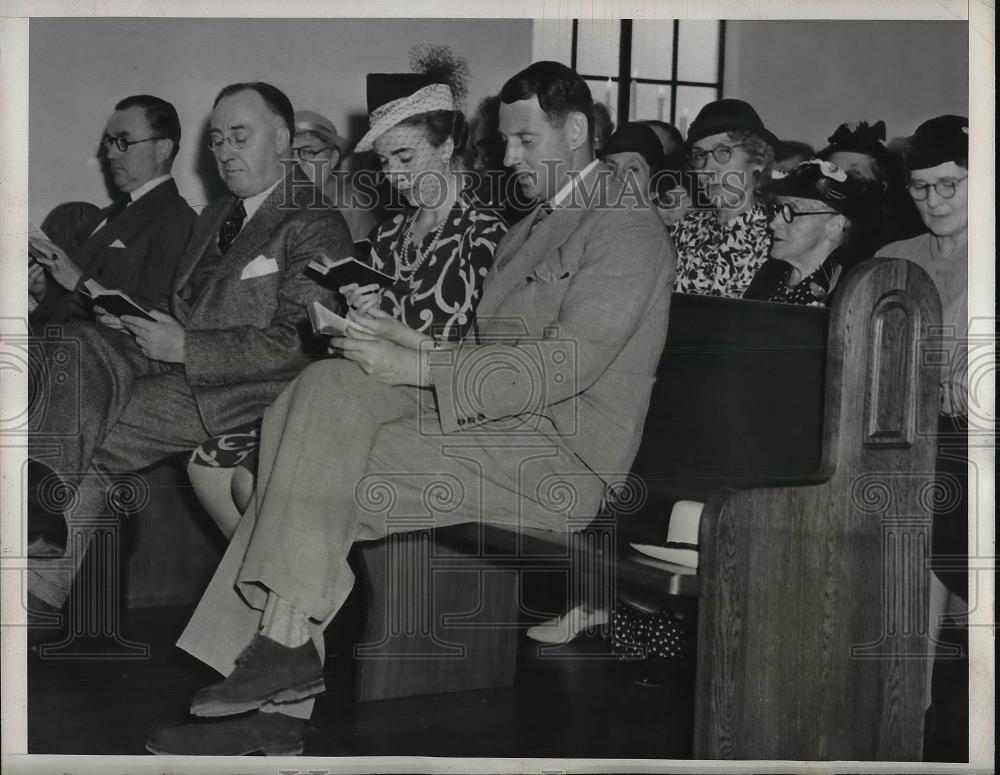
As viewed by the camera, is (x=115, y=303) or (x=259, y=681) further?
(x=115, y=303)

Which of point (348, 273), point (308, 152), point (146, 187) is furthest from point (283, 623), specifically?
point (146, 187)

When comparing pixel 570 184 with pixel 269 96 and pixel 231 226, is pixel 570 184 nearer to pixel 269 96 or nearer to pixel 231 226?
pixel 269 96

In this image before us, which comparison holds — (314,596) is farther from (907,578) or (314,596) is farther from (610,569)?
(907,578)

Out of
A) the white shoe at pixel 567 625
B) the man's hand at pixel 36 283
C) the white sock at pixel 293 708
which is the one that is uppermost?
the man's hand at pixel 36 283

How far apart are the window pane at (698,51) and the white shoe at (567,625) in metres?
1.53

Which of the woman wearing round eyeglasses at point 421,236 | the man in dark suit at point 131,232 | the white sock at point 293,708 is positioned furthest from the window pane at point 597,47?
the white sock at point 293,708

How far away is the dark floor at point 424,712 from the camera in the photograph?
310 centimetres

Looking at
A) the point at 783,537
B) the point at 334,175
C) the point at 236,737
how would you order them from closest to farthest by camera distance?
the point at 783,537 < the point at 236,737 < the point at 334,175

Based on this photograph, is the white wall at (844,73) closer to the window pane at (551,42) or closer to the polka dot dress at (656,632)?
the window pane at (551,42)

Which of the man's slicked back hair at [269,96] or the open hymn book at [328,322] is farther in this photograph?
the man's slicked back hair at [269,96]

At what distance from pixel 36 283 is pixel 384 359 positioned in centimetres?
131

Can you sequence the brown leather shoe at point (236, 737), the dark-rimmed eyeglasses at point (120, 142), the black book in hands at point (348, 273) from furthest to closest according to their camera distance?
1. the dark-rimmed eyeglasses at point (120, 142)
2. the black book in hands at point (348, 273)
3. the brown leather shoe at point (236, 737)

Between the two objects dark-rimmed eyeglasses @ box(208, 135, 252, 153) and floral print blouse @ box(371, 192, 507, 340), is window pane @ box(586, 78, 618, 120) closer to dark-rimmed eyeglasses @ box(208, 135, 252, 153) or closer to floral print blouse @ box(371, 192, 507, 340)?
floral print blouse @ box(371, 192, 507, 340)

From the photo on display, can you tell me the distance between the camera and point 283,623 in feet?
9.35
